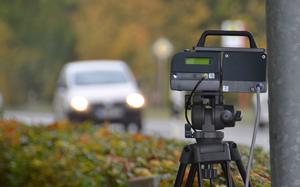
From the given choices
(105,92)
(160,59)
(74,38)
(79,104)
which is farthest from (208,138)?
(74,38)

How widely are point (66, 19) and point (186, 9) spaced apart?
31.9 meters

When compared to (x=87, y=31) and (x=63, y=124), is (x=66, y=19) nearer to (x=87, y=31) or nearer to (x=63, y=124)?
(x=87, y=31)

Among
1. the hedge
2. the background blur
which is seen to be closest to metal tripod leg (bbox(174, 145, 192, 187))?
the hedge

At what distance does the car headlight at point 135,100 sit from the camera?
21.4 metres

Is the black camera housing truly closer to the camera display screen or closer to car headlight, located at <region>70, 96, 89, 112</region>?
the camera display screen

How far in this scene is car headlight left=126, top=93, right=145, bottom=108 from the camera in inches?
843

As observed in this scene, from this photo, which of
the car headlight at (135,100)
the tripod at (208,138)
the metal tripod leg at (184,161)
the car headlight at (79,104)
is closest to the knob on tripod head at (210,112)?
the tripod at (208,138)

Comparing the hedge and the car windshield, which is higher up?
the car windshield

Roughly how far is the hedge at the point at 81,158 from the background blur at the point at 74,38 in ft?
68.8

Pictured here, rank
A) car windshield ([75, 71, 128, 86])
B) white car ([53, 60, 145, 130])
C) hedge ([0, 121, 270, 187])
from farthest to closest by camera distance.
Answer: car windshield ([75, 71, 128, 86]), white car ([53, 60, 145, 130]), hedge ([0, 121, 270, 187])

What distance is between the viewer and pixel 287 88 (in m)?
3.60

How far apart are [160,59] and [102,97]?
Answer: 25.6 m

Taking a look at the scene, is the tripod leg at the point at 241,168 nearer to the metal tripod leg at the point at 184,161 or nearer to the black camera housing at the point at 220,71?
the metal tripod leg at the point at 184,161

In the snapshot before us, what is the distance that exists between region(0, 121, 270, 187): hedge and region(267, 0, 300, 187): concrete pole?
1.29 meters
